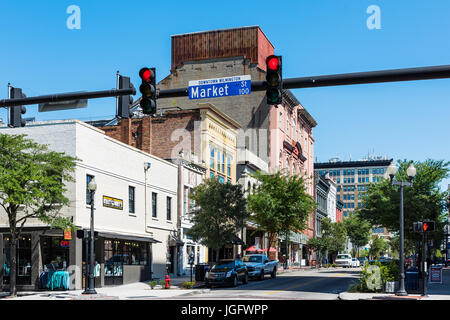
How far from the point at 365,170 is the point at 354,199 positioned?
33.3 feet

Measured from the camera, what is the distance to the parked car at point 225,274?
3216 centimetres

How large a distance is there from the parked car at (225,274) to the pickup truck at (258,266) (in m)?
3.94

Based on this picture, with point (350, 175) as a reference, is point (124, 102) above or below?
below

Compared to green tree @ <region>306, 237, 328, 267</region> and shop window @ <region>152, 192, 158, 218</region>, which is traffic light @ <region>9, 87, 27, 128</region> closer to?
shop window @ <region>152, 192, 158, 218</region>

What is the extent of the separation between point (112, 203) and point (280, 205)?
23707 millimetres

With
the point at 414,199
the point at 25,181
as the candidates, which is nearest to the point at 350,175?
the point at 414,199

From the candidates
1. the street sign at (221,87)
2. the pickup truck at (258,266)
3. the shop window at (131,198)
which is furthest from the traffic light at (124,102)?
the pickup truck at (258,266)

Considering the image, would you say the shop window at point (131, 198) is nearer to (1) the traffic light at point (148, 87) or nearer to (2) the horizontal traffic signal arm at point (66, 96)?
(2) the horizontal traffic signal arm at point (66, 96)

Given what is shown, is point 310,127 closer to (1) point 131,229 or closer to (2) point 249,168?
(2) point 249,168

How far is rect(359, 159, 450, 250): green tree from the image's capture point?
157ft

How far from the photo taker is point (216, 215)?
3919 cm

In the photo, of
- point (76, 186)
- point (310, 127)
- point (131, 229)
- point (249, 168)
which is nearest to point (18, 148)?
point (76, 186)

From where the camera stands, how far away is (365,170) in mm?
182625

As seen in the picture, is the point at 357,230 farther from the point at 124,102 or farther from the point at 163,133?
the point at 124,102
